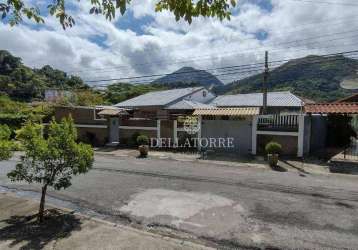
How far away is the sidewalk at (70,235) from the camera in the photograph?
216 inches

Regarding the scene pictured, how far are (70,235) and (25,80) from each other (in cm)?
6103

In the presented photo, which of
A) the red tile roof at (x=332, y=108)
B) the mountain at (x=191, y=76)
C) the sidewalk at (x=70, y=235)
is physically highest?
the mountain at (x=191, y=76)

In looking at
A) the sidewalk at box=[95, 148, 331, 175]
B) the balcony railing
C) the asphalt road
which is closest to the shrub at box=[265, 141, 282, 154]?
the sidewalk at box=[95, 148, 331, 175]

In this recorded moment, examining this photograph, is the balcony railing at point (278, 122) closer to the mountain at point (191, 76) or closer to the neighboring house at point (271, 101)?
the mountain at point (191, 76)

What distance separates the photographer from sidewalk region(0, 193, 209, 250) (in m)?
5.48

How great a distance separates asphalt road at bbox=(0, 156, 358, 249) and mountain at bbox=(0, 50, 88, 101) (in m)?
48.6

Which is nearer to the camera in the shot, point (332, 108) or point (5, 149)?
point (5, 149)

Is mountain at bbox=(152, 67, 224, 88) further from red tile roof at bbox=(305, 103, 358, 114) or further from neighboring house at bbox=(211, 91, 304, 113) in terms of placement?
red tile roof at bbox=(305, 103, 358, 114)

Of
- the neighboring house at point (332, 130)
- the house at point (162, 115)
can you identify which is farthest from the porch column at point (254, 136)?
the house at point (162, 115)

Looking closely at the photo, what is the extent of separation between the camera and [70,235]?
5.94 metres

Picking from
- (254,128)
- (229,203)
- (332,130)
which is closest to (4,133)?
(229,203)

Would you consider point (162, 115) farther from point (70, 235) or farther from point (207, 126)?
point (70, 235)

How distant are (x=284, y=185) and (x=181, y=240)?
5906 mm

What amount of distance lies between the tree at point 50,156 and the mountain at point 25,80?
179 feet
